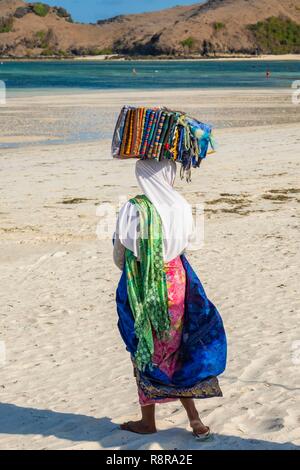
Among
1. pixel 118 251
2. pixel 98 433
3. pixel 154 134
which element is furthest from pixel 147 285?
pixel 98 433

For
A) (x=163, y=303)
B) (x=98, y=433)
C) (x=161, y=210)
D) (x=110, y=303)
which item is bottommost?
(x=110, y=303)

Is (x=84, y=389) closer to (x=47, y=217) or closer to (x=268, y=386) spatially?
(x=268, y=386)

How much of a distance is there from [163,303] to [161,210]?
19.4 inches

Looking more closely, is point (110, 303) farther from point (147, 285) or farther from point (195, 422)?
point (147, 285)

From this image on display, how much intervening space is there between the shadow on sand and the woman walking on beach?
0.12 metres

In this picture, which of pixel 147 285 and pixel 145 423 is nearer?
pixel 147 285

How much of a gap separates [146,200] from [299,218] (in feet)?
23.7

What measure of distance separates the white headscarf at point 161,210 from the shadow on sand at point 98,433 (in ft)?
3.32

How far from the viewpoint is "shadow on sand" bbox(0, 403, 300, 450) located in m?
4.70

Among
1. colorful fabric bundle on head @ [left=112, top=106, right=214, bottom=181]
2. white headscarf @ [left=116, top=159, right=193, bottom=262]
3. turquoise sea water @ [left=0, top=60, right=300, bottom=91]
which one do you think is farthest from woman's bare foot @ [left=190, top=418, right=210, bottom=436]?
turquoise sea water @ [left=0, top=60, right=300, bottom=91]

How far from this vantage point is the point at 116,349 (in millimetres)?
6684

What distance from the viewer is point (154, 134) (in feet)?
14.8

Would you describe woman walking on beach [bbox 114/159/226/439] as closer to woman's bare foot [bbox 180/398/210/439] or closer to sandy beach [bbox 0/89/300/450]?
woman's bare foot [bbox 180/398/210/439]

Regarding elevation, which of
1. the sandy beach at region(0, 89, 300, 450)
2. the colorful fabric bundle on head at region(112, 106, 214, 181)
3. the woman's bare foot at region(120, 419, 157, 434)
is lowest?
the sandy beach at region(0, 89, 300, 450)
